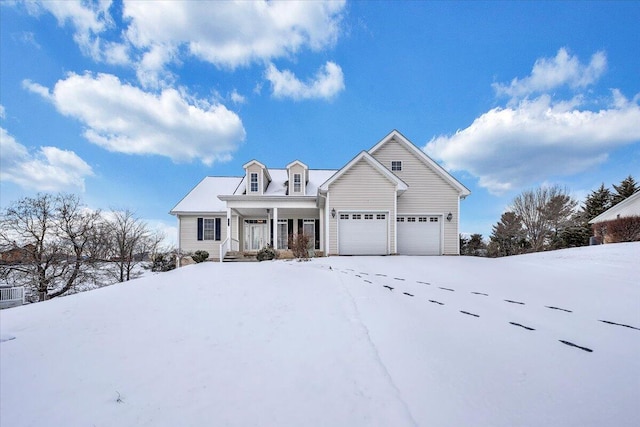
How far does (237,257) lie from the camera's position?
49.6 feet

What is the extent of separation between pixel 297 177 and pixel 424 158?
26.2 feet

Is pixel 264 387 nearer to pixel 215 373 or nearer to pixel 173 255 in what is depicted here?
pixel 215 373

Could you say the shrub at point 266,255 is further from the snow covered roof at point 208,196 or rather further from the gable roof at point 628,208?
the gable roof at point 628,208

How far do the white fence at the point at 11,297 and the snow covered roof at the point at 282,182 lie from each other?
10730 mm

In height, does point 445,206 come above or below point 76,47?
below

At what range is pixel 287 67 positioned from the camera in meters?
14.2

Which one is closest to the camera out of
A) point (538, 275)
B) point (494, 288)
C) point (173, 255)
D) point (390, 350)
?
point (390, 350)

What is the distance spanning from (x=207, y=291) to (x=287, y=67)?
1220cm

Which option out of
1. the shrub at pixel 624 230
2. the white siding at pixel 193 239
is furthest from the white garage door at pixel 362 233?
the shrub at pixel 624 230

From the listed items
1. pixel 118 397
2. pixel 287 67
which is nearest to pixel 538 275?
pixel 118 397

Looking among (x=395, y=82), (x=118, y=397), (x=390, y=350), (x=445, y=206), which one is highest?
(x=395, y=82)

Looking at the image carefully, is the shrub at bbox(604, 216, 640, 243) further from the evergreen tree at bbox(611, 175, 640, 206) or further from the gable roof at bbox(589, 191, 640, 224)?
the evergreen tree at bbox(611, 175, 640, 206)

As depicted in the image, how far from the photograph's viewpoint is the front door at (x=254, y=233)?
18109 mm

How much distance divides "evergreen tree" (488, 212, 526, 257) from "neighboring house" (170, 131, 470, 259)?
12501 mm
